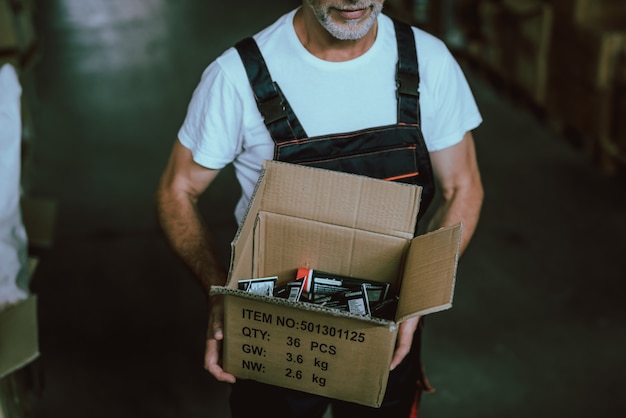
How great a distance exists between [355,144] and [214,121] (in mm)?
305

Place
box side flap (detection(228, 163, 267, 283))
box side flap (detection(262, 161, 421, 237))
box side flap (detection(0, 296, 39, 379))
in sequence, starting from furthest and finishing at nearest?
box side flap (detection(0, 296, 39, 379)) < box side flap (detection(262, 161, 421, 237)) < box side flap (detection(228, 163, 267, 283))

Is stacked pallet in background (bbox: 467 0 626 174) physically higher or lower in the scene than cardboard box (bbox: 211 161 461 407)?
higher

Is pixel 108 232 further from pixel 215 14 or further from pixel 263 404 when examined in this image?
pixel 215 14

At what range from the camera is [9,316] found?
1.79 m

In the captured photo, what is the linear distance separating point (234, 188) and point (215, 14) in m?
3.69

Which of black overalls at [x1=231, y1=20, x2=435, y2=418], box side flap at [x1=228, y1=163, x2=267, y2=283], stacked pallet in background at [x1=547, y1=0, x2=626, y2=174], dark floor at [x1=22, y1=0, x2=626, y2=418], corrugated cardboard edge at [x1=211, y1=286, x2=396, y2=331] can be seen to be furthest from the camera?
stacked pallet in background at [x1=547, y1=0, x2=626, y2=174]

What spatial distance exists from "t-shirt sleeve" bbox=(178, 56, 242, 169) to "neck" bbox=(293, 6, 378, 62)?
200 mm

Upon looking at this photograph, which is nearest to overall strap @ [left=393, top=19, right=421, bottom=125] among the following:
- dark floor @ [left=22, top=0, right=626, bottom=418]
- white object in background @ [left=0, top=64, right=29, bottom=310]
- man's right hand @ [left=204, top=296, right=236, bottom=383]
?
man's right hand @ [left=204, top=296, right=236, bottom=383]

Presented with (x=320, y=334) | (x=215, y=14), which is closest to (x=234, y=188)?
(x=320, y=334)

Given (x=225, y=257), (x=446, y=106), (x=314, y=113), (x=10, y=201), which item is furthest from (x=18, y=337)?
(x=225, y=257)

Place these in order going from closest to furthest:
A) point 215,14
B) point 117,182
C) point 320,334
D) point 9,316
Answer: point 320,334 < point 9,316 < point 117,182 < point 215,14

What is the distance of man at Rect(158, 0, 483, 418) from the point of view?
148cm

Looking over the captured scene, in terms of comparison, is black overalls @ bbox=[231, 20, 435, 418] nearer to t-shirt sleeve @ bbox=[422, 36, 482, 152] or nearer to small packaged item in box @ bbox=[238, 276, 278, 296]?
t-shirt sleeve @ bbox=[422, 36, 482, 152]

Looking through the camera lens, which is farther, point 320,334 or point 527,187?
point 527,187
